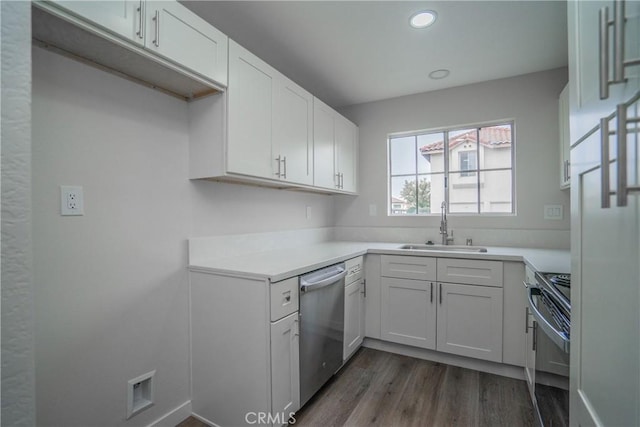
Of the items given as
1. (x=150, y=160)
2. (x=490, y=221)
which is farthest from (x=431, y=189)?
(x=150, y=160)

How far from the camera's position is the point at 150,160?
1616mm

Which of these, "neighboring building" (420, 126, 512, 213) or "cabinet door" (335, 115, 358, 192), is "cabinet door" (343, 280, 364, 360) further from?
"neighboring building" (420, 126, 512, 213)

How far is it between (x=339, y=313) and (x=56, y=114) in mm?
1899

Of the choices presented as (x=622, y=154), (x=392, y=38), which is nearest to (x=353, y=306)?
(x=392, y=38)

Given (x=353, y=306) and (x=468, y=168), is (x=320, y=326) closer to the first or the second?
(x=353, y=306)

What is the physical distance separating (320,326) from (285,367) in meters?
0.37

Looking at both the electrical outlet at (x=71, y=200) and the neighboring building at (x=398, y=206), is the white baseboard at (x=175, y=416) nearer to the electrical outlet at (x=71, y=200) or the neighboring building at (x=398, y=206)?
the electrical outlet at (x=71, y=200)

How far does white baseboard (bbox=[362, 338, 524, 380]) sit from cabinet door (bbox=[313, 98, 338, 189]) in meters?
1.50

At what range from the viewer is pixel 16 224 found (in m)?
0.49

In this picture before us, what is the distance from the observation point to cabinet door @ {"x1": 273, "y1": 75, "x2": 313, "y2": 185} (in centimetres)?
207

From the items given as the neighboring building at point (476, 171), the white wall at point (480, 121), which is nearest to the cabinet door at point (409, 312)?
the white wall at point (480, 121)

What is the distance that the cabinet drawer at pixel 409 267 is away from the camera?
2.39 metres

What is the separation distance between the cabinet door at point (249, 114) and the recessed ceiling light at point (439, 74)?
1482 mm

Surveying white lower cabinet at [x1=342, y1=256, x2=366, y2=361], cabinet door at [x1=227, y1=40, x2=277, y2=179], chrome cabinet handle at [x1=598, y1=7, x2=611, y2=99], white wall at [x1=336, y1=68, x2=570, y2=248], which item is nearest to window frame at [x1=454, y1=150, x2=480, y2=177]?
white wall at [x1=336, y1=68, x2=570, y2=248]
